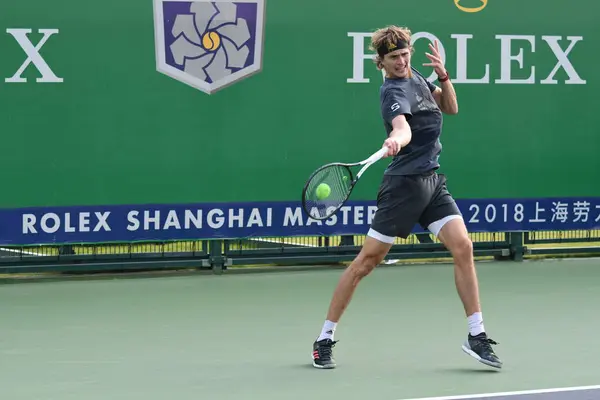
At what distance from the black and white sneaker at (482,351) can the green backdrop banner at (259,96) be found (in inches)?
129

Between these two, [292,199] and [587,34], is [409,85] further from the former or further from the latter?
[587,34]

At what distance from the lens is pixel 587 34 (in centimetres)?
951

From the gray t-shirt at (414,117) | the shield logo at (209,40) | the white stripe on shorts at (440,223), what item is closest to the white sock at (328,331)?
the white stripe on shorts at (440,223)

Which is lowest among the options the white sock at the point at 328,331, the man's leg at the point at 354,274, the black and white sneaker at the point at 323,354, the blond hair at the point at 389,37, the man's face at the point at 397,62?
the black and white sneaker at the point at 323,354

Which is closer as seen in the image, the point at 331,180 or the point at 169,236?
the point at 331,180

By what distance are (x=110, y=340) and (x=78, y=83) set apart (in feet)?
7.95

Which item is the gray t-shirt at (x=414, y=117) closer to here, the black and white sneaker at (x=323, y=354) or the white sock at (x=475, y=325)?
the white sock at (x=475, y=325)

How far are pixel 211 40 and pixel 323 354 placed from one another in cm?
341

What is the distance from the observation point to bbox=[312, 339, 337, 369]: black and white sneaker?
588 cm

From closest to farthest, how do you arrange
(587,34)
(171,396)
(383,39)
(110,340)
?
(171,396)
(383,39)
(110,340)
(587,34)

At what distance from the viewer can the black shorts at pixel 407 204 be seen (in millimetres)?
5945

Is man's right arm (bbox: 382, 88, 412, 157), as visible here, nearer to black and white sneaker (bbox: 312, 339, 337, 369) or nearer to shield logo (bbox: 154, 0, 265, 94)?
black and white sneaker (bbox: 312, 339, 337, 369)

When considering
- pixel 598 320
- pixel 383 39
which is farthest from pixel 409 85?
pixel 598 320

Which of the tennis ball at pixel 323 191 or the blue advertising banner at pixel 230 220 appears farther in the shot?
the blue advertising banner at pixel 230 220
